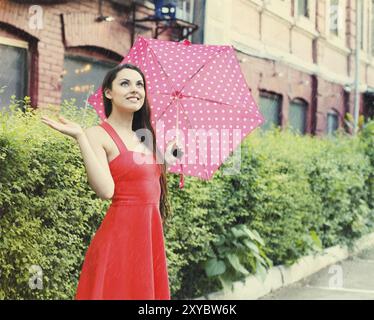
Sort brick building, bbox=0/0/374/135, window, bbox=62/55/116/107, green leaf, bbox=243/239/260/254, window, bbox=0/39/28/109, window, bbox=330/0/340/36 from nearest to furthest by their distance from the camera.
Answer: green leaf, bbox=243/239/260/254 < window, bbox=0/39/28/109 < brick building, bbox=0/0/374/135 < window, bbox=62/55/116/107 < window, bbox=330/0/340/36

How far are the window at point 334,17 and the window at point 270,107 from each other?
3.80m

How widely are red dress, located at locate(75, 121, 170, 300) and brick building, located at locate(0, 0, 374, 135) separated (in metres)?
1.74

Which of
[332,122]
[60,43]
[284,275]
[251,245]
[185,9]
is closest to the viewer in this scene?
[251,245]

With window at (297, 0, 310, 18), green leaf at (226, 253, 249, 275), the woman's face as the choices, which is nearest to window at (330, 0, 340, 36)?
window at (297, 0, 310, 18)

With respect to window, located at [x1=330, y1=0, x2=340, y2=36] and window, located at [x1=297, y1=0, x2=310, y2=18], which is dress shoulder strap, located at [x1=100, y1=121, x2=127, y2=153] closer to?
window, located at [x1=297, y1=0, x2=310, y2=18]

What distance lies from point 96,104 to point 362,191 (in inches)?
294

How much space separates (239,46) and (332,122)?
23.1 ft

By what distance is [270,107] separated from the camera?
48.2 feet

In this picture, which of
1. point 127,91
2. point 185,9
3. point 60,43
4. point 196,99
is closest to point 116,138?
point 127,91

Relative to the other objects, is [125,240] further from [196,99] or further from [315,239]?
[315,239]

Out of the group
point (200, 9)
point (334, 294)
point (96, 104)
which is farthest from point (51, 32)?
point (96, 104)

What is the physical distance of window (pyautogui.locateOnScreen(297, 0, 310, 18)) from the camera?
1549 centimetres

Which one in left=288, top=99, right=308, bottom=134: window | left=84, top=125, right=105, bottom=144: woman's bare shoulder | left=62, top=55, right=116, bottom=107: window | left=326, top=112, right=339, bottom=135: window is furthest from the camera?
left=326, top=112, right=339, bottom=135: window

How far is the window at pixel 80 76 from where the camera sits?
29.7 feet
